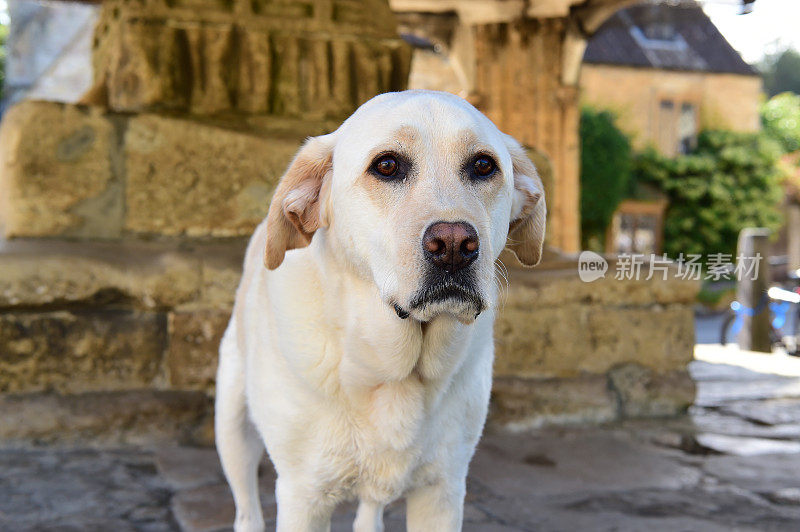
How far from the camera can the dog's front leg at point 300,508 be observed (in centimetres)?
203

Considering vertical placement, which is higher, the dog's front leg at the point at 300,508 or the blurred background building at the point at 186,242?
the blurred background building at the point at 186,242

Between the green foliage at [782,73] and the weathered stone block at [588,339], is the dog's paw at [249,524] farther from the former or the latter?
the green foliage at [782,73]

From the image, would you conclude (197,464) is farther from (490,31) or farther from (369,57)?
(490,31)

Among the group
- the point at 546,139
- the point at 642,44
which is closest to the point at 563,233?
the point at 546,139

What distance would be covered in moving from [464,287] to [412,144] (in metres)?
0.37

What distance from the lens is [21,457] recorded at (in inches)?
127

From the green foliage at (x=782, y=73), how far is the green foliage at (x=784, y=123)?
25.7 metres

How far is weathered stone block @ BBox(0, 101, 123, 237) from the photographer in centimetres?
347

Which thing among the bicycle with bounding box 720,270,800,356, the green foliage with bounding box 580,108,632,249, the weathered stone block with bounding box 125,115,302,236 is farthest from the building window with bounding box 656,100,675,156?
the weathered stone block with bounding box 125,115,302,236

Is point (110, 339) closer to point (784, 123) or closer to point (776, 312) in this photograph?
point (776, 312)

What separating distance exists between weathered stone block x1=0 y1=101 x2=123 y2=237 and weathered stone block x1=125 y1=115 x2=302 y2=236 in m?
0.10

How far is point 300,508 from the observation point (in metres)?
2.03

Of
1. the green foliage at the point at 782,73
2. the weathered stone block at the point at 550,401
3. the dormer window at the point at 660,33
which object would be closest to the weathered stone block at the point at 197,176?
the weathered stone block at the point at 550,401

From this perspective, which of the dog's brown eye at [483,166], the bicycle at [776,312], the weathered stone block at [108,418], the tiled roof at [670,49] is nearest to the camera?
the dog's brown eye at [483,166]
